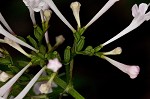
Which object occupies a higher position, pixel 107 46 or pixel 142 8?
pixel 107 46

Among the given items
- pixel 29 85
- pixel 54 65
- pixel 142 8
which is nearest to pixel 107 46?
pixel 142 8

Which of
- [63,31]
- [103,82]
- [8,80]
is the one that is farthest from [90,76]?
[8,80]

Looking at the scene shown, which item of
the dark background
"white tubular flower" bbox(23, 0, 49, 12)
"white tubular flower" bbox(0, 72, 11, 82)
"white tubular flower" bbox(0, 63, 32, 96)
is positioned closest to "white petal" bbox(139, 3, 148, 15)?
"white tubular flower" bbox(23, 0, 49, 12)

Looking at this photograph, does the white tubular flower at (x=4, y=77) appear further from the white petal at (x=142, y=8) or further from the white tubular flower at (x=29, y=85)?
the white petal at (x=142, y=8)

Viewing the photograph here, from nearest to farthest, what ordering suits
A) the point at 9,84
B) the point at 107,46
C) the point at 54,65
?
the point at 54,65, the point at 9,84, the point at 107,46

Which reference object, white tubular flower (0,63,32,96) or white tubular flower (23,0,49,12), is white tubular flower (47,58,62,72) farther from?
white tubular flower (23,0,49,12)

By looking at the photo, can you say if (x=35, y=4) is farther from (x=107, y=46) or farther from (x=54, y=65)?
(x=107, y=46)

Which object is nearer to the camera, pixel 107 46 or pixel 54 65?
pixel 54 65

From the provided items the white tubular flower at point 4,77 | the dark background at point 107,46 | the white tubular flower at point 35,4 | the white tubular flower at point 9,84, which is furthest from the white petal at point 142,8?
the dark background at point 107,46
